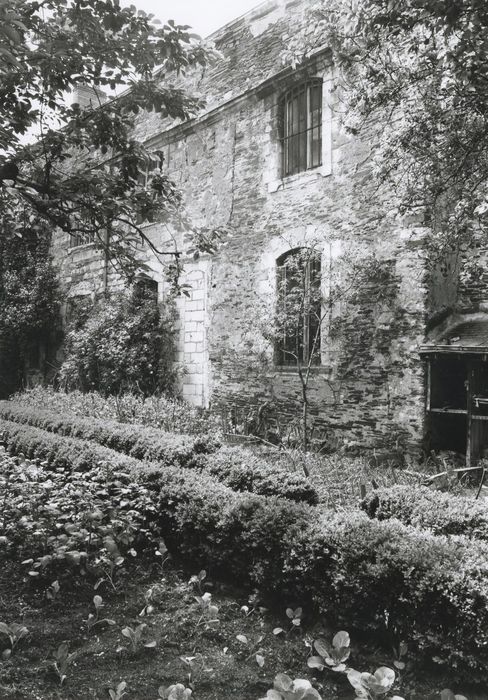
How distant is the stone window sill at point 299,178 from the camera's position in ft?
30.1

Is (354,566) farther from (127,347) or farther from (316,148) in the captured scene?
(127,347)

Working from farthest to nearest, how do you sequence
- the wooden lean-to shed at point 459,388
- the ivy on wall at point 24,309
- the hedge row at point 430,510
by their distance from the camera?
the ivy on wall at point 24,309
the wooden lean-to shed at point 459,388
the hedge row at point 430,510

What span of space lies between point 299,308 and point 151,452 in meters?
3.37

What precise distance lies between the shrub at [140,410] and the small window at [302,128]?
4.77 meters

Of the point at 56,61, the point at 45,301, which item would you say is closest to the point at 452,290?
the point at 56,61

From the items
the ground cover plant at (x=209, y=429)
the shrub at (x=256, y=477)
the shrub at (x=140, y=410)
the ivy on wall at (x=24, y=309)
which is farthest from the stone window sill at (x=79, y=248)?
the shrub at (x=256, y=477)

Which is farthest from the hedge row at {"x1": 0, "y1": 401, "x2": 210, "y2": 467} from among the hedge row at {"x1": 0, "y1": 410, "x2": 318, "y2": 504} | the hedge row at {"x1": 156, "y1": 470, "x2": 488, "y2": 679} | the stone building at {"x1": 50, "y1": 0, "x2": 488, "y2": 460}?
the stone building at {"x1": 50, "y1": 0, "x2": 488, "y2": 460}

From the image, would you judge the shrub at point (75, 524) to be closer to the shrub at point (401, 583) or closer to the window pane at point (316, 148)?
the shrub at point (401, 583)

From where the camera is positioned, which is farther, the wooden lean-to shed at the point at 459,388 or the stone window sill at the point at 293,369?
the stone window sill at the point at 293,369

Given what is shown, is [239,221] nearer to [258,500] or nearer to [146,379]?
[146,379]

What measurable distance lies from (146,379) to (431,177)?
27.4 feet

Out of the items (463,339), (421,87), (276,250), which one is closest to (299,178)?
(276,250)

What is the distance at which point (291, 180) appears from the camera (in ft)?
32.0

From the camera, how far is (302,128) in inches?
385
